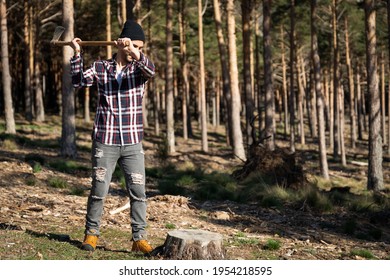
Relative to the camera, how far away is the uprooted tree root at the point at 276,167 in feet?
A: 47.2

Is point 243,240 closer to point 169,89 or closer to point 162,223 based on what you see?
point 162,223

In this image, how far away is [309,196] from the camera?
11.3 m

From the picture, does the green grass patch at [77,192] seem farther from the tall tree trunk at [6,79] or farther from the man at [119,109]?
the tall tree trunk at [6,79]

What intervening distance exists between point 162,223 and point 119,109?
3223 mm

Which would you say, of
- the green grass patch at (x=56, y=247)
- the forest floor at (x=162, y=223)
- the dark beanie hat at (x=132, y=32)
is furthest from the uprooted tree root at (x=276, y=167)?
the dark beanie hat at (x=132, y=32)

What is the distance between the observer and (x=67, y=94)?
16.4m

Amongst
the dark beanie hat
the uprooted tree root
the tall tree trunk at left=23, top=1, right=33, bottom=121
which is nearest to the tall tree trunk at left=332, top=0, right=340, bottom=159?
the uprooted tree root

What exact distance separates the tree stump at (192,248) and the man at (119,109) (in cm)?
38

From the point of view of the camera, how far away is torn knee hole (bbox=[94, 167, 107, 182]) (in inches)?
231

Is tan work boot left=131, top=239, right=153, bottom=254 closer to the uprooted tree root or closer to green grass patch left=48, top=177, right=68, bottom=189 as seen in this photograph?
green grass patch left=48, top=177, right=68, bottom=189

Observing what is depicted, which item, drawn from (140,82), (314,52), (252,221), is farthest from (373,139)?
(140,82)

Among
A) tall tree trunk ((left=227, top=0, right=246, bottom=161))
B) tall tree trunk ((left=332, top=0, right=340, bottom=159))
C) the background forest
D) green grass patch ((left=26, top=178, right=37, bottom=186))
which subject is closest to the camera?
green grass patch ((left=26, top=178, right=37, bottom=186))

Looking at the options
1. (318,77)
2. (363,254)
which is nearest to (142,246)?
(363,254)

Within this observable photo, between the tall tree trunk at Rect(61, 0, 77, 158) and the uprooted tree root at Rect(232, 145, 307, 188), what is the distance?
4.89m
